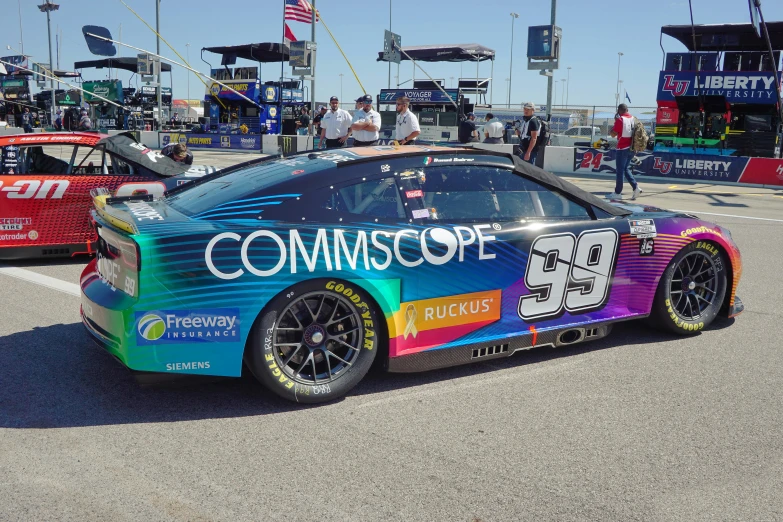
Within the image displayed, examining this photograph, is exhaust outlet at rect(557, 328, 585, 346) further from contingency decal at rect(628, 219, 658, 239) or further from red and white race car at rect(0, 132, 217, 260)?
red and white race car at rect(0, 132, 217, 260)

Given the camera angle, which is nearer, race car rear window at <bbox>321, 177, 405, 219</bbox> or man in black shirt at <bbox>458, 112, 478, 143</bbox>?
race car rear window at <bbox>321, 177, 405, 219</bbox>

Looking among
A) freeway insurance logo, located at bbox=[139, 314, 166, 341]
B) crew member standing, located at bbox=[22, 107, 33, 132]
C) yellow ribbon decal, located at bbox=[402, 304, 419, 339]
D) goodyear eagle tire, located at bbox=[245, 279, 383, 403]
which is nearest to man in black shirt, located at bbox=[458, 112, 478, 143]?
yellow ribbon decal, located at bbox=[402, 304, 419, 339]

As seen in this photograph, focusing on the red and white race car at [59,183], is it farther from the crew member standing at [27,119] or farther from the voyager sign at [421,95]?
the crew member standing at [27,119]

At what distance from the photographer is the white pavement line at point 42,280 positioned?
6.49 meters

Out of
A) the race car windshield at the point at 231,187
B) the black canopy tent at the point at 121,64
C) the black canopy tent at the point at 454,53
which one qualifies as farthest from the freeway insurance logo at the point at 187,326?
the black canopy tent at the point at 121,64

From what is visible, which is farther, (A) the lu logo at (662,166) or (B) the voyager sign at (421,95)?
(B) the voyager sign at (421,95)

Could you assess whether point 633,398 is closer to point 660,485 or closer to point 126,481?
point 660,485

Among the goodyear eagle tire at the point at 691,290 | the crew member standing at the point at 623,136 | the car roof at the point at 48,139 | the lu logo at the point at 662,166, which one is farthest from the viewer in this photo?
the lu logo at the point at 662,166

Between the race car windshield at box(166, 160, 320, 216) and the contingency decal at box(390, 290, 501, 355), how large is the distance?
1015 millimetres

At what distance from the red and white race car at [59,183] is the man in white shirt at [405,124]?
177 inches

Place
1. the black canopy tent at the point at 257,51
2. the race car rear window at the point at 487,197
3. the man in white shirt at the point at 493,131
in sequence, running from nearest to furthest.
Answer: the race car rear window at the point at 487,197 → the man in white shirt at the point at 493,131 → the black canopy tent at the point at 257,51

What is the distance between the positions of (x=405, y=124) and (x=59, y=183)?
575cm

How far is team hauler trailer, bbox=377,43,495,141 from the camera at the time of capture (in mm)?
32906

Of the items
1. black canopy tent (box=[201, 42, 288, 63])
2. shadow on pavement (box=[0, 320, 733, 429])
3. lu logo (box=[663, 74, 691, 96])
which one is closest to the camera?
shadow on pavement (box=[0, 320, 733, 429])
